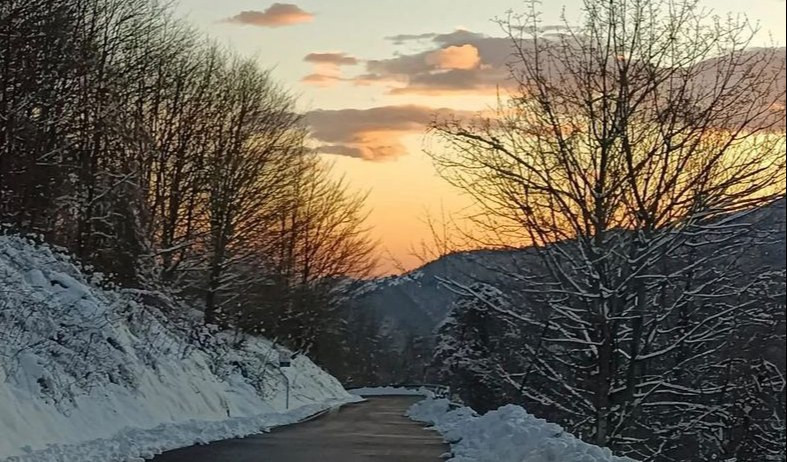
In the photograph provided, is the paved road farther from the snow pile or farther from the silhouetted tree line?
the silhouetted tree line

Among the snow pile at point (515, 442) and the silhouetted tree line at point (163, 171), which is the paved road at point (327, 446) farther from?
the silhouetted tree line at point (163, 171)

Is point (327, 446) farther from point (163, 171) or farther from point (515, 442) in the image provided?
point (163, 171)

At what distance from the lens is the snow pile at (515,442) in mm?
12930

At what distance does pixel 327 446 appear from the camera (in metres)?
18.6

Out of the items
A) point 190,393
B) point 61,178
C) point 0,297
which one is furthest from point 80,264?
point 0,297

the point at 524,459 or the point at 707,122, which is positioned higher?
the point at 707,122

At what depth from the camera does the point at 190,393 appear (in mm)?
23484

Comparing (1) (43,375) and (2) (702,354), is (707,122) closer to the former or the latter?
(2) (702,354)

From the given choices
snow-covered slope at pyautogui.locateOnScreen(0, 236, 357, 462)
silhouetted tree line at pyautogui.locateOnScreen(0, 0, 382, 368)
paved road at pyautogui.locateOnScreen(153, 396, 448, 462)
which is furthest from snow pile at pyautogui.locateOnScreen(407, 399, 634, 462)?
silhouetted tree line at pyautogui.locateOnScreen(0, 0, 382, 368)

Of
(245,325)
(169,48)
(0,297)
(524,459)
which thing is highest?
(169,48)

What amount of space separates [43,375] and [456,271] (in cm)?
709

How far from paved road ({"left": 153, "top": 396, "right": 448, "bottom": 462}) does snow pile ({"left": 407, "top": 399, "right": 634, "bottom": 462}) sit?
1.85 feet

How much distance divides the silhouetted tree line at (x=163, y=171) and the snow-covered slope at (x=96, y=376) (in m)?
2.59

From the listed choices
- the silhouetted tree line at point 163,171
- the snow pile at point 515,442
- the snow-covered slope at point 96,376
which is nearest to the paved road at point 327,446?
the snow pile at point 515,442
